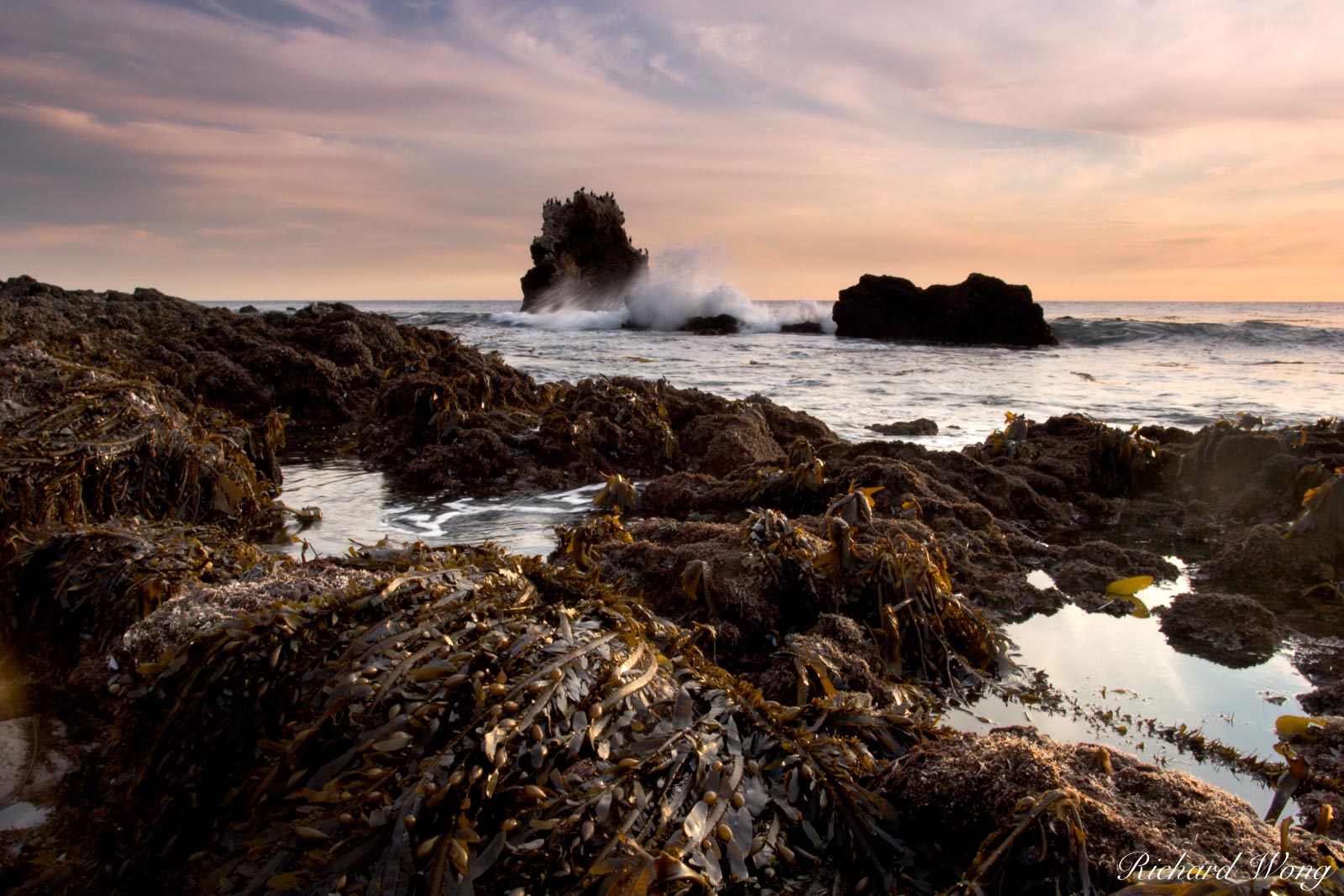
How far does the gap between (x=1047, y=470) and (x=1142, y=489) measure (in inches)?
28.5

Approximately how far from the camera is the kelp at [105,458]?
3.07 m

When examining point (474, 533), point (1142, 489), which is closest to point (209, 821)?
point (474, 533)

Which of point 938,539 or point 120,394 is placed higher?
point 120,394

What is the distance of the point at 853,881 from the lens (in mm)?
1396

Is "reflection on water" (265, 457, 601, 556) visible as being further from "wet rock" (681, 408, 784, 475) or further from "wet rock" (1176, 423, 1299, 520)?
"wet rock" (1176, 423, 1299, 520)

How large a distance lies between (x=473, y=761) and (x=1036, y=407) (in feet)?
32.6

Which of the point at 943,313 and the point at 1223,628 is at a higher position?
the point at 943,313

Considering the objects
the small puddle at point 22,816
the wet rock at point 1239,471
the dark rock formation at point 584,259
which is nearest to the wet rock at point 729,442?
the wet rock at point 1239,471

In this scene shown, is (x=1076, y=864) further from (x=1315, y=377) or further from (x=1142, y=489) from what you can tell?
(x=1315, y=377)

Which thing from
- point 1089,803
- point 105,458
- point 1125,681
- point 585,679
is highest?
point 105,458

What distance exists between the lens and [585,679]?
61.7 inches

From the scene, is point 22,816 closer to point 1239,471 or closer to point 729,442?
point 729,442

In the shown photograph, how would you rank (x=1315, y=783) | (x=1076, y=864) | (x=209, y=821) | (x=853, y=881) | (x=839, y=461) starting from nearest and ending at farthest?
1. (x=1076, y=864)
2. (x=853, y=881)
3. (x=209, y=821)
4. (x=1315, y=783)
5. (x=839, y=461)

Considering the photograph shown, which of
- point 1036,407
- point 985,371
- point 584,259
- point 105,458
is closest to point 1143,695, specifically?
point 105,458
